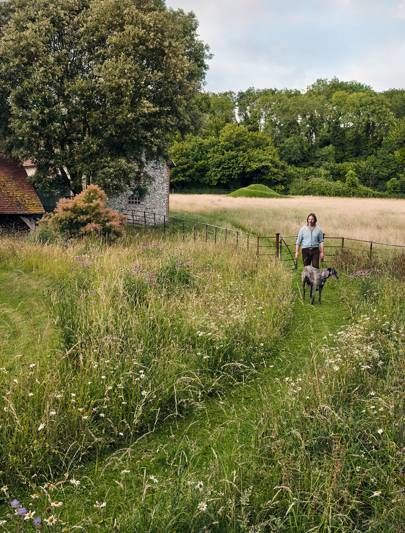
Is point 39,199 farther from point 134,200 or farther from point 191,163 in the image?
point 191,163

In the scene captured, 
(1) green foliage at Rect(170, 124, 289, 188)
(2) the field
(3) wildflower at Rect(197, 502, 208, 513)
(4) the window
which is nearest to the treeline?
(1) green foliage at Rect(170, 124, 289, 188)

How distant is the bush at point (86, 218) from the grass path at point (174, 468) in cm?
1088

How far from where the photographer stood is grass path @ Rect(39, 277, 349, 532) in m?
3.70

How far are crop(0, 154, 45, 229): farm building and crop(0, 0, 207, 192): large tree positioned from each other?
1232mm

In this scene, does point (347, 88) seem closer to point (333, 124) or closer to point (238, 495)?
point (333, 124)

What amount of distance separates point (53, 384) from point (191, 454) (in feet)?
5.52

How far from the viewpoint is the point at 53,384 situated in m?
5.24

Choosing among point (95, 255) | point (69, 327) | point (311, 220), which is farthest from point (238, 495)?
point (95, 255)

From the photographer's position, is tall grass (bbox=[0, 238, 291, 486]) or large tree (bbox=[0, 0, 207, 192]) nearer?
tall grass (bbox=[0, 238, 291, 486])

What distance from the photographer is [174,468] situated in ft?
15.4

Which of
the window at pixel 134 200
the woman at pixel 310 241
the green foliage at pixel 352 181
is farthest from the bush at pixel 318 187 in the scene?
the woman at pixel 310 241

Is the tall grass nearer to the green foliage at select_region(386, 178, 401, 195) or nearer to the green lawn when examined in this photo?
the green lawn

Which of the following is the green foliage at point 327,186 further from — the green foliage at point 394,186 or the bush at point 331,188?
the green foliage at point 394,186

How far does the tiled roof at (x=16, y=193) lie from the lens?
68.5ft
